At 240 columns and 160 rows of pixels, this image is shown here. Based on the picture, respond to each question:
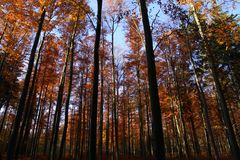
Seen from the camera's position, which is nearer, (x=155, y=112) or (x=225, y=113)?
(x=155, y=112)

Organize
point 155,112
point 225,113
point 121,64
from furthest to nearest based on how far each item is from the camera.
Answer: point 121,64 → point 225,113 → point 155,112

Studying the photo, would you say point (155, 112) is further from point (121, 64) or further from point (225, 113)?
point (121, 64)

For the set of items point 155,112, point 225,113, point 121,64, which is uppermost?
point 121,64

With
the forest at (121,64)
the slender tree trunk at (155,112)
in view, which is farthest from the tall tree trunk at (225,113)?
the slender tree trunk at (155,112)

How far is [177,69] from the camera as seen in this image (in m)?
19.0

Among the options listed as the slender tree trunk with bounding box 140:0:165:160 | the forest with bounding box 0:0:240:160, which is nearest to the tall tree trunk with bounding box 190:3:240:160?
the forest with bounding box 0:0:240:160

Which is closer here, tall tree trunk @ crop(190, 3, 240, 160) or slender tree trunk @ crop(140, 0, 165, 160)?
slender tree trunk @ crop(140, 0, 165, 160)

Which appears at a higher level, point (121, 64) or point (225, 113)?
point (121, 64)

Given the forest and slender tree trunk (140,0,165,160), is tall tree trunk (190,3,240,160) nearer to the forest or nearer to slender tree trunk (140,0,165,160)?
the forest

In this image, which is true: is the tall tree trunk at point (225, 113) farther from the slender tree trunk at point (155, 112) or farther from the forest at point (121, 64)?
the slender tree trunk at point (155, 112)

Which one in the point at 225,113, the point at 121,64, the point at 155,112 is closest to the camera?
the point at 155,112

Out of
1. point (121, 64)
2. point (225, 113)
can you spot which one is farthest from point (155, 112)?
point (121, 64)

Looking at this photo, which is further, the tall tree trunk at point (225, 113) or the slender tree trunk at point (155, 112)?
the tall tree trunk at point (225, 113)

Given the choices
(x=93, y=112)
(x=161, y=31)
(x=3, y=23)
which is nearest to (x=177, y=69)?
(x=161, y=31)
